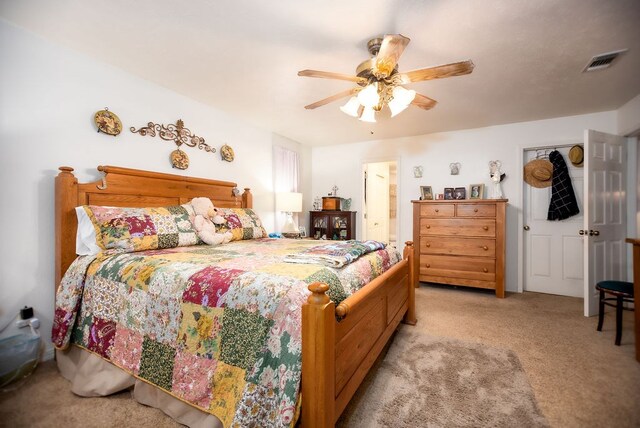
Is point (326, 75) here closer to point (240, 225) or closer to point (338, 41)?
point (338, 41)

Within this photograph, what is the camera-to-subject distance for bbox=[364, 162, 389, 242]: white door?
16.5 feet

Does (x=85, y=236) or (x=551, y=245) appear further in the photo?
(x=551, y=245)

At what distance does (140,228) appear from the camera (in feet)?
6.78

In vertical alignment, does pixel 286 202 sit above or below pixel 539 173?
below

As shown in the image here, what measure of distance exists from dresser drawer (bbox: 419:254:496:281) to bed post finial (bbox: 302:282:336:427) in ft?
10.4

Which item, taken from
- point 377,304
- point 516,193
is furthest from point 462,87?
point 377,304

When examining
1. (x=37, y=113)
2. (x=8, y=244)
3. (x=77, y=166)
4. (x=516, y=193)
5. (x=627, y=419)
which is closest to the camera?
(x=627, y=419)

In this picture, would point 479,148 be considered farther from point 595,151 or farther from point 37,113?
point 37,113

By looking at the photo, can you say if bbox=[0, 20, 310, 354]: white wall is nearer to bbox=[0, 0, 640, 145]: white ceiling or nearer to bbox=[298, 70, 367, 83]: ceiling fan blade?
bbox=[0, 0, 640, 145]: white ceiling

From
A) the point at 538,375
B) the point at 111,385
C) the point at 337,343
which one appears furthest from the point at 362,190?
the point at 111,385

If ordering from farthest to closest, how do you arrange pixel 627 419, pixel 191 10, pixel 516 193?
pixel 516 193 → pixel 191 10 → pixel 627 419

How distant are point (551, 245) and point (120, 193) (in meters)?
5.13

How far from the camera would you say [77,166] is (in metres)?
Result: 2.19

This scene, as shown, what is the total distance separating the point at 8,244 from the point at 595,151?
5244 mm
